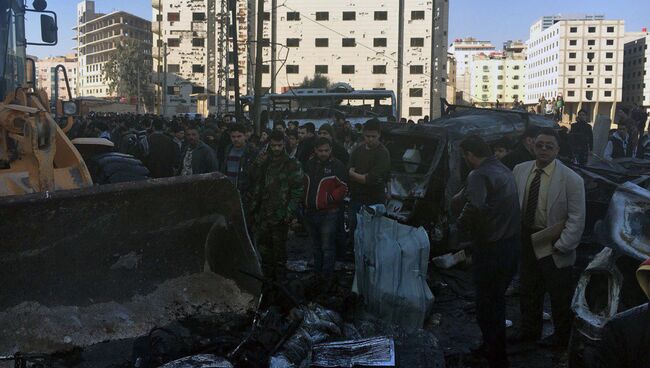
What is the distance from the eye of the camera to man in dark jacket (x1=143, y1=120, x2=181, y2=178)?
10414 millimetres

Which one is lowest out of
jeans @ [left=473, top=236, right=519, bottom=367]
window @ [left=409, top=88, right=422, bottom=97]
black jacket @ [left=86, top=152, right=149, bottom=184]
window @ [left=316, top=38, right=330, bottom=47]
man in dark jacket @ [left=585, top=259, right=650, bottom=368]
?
jeans @ [left=473, top=236, right=519, bottom=367]

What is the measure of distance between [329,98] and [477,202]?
19469 millimetres

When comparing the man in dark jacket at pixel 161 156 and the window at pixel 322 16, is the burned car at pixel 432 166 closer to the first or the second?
the man in dark jacket at pixel 161 156

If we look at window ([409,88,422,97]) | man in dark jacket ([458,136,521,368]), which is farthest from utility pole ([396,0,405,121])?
man in dark jacket ([458,136,521,368])

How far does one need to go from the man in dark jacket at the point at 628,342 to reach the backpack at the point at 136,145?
8946mm

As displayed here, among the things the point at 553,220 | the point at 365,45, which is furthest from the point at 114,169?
the point at 365,45

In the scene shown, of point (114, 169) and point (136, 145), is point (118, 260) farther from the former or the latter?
point (136, 145)

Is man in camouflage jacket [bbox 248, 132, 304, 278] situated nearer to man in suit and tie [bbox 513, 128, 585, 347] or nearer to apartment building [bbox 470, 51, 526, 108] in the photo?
man in suit and tie [bbox 513, 128, 585, 347]

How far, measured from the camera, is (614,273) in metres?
4.18

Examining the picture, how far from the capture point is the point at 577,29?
11812 centimetres

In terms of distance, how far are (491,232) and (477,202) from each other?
10.3 inches

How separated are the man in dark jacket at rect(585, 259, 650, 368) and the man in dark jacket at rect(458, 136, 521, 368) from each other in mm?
2360

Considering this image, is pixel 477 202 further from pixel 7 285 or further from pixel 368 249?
pixel 7 285

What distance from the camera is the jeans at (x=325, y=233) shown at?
7.18 m
